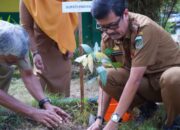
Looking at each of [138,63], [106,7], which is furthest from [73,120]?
[106,7]

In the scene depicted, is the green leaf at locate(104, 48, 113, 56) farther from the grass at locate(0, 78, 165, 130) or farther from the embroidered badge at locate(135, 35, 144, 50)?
the grass at locate(0, 78, 165, 130)

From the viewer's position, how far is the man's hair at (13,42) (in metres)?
2.62

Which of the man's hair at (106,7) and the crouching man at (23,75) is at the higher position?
the man's hair at (106,7)

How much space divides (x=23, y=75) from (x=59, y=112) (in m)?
0.36

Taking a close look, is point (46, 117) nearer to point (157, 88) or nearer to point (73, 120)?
point (73, 120)

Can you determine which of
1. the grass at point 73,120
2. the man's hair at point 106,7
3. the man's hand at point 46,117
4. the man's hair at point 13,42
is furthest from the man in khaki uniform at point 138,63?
the man's hair at point 13,42

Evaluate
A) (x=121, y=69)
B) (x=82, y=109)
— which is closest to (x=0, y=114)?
(x=82, y=109)

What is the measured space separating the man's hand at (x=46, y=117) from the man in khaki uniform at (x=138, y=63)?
0.80ft

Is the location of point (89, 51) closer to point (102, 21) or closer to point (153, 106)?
point (102, 21)

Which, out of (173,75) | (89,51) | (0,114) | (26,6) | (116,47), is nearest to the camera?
(89,51)

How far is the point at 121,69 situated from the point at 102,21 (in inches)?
26.5

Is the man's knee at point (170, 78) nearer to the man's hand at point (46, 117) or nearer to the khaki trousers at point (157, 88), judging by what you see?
the khaki trousers at point (157, 88)

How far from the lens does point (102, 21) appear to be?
2.51 m

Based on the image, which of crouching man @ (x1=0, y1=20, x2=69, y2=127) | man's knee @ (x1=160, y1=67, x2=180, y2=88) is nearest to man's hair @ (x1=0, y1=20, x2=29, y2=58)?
crouching man @ (x1=0, y1=20, x2=69, y2=127)
